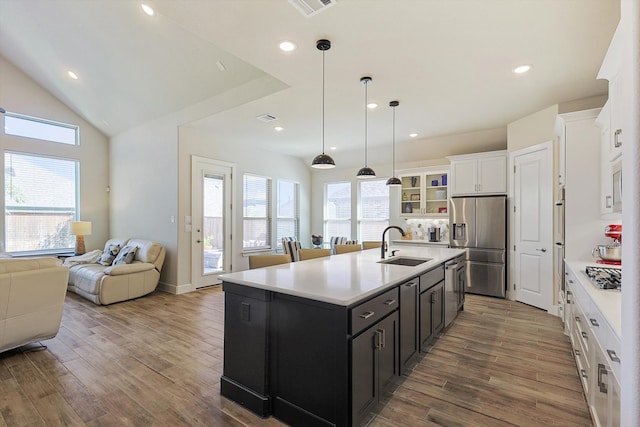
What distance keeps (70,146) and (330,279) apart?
7.27 metres

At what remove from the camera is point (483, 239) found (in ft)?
17.2

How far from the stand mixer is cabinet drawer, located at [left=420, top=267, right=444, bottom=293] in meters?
1.46

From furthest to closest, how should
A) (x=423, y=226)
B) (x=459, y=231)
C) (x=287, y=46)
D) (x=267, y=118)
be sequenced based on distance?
(x=423, y=226) → (x=459, y=231) → (x=267, y=118) → (x=287, y=46)

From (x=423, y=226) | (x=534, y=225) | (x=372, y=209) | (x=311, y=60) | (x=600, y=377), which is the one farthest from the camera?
(x=372, y=209)

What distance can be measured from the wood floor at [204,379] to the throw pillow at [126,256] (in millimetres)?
1457

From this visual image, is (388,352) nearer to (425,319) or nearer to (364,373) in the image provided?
(364,373)

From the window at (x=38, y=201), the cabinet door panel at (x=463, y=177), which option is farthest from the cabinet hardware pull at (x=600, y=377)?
the window at (x=38, y=201)

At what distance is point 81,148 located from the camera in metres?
6.86

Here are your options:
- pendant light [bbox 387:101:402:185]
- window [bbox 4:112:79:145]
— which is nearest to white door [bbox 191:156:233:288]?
pendant light [bbox 387:101:402:185]

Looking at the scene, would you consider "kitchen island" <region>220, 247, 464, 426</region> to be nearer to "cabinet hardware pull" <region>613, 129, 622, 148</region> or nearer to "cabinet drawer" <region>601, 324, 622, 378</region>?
"cabinet drawer" <region>601, 324, 622, 378</region>

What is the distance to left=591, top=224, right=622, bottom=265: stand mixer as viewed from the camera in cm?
288

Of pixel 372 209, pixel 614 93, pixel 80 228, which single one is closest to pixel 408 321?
pixel 614 93

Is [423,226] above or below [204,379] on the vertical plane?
above

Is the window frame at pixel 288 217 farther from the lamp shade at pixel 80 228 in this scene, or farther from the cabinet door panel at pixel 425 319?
the cabinet door panel at pixel 425 319
